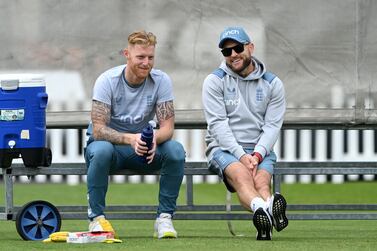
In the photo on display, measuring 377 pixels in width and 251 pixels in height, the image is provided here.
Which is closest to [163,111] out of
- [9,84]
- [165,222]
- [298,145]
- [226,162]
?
[226,162]

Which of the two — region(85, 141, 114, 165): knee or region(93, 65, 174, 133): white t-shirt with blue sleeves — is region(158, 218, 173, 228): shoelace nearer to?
region(85, 141, 114, 165): knee

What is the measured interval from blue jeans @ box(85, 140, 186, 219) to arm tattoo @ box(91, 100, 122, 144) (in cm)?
6

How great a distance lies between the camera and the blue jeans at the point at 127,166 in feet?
32.5

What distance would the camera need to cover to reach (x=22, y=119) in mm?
10320

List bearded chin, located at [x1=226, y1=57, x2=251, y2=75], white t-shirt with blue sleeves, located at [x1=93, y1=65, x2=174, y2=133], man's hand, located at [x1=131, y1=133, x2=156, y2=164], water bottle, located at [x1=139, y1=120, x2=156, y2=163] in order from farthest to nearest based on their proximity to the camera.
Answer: bearded chin, located at [x1=226, y1=57, x2=251, y2=75] → white t-shirt with blue sleeves, located at [x1=93, y1=65, x2=174, y2=133] → man's hand, located at [x1=131, y1=133, x2=156, y2=164] → water bottle, located at [x1=139, y1=120, x2=156, y2=163]

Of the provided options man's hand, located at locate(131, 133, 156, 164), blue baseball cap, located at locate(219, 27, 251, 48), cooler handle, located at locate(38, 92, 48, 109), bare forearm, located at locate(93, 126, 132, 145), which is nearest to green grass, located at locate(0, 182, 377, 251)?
man's hand, located at locate(131, 133, 156, 164)

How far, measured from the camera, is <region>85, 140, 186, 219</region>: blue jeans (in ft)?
32.5

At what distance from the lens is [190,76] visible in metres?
11.7

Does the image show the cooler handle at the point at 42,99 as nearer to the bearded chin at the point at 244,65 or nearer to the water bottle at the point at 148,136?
the water bottle at the point at 148,136

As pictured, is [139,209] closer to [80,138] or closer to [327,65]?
[327,65]

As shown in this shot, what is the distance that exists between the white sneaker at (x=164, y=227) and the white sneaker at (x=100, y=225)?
36 cm

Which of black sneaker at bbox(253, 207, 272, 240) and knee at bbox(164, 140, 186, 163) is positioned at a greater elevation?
Answer: knee at bbox(164, 140, 186, 163)

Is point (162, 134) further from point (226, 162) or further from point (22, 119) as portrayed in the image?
point (22, 119)

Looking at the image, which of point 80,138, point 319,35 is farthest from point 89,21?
point 80,138
